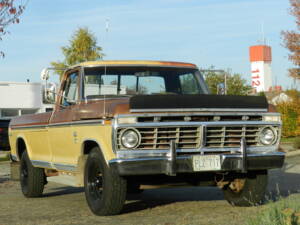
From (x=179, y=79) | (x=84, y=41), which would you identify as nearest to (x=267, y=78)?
(x=84, y=41)

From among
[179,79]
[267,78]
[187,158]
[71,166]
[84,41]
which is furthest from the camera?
[267,78]

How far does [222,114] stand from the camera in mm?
7645

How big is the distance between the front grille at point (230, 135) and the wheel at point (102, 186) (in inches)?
45.2

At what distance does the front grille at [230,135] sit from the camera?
25.0ft

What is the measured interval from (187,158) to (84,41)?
37.4m

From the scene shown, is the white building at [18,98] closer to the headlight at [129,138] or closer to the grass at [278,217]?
the headlight at [129,138]

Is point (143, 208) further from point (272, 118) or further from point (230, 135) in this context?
point (272, 118)

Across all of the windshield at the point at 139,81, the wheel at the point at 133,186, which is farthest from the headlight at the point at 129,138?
the windshield at the point at 139,81

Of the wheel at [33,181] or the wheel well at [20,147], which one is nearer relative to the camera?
the wheel at [33,181]

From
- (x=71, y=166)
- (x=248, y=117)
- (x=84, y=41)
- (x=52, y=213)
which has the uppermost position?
(x=84, y=41)

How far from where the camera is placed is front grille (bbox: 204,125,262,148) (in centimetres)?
762

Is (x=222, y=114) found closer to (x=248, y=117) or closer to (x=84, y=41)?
(x=248, y=117)

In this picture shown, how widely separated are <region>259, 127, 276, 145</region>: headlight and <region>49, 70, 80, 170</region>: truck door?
2.39 metres

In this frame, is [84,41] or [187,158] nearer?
[187,158]
